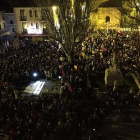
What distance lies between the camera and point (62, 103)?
45.3 feet

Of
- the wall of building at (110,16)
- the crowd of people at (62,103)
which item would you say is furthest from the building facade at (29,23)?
the crowd of people at (62,103)

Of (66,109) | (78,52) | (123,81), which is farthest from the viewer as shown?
(78,52)

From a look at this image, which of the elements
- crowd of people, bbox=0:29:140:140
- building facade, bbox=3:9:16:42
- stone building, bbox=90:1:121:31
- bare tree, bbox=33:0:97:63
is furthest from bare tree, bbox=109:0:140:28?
building facade, bbox=3:9:16:42

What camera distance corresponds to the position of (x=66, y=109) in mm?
13375

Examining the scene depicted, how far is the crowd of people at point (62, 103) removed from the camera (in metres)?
11.8

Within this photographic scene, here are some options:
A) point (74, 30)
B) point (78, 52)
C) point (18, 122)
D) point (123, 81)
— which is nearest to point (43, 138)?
point (18, 122)

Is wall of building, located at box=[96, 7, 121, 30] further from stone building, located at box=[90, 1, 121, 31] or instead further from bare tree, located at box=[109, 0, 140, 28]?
bare tree, located at box=[109, 0, 140, 28]

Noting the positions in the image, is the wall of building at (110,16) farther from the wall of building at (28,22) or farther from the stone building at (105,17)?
the wall of building at (28,22)

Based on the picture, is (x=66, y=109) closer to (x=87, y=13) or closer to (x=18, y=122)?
(x=18, y=122)

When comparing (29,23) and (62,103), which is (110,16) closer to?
(29,23)

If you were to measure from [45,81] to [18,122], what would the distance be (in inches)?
317

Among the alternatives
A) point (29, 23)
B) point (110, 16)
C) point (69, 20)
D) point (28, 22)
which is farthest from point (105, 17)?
point (69, 20)

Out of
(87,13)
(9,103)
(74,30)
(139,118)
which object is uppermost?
(87,13)

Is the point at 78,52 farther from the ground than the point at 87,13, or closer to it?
closer to it
